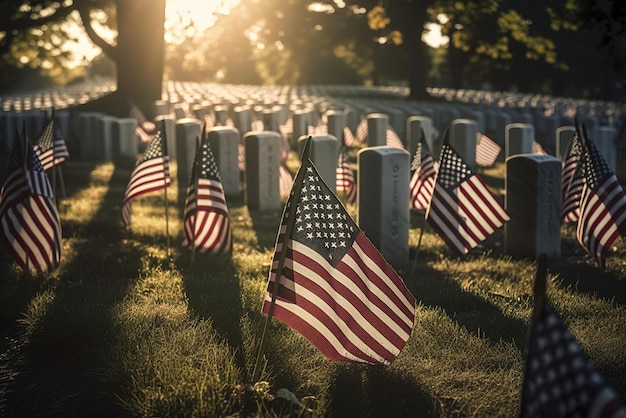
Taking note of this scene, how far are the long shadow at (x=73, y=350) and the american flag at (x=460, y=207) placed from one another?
2.75 m

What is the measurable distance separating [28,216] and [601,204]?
485 cm

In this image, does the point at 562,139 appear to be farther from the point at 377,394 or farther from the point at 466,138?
the point at 377,394

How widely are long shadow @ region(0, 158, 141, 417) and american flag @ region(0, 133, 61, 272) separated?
0.33m

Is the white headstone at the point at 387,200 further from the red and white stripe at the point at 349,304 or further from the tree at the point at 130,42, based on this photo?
the tree at the point at 130,42

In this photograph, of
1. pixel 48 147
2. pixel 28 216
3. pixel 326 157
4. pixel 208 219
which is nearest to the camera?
pixel 28 216

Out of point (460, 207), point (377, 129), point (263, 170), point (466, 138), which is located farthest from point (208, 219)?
point (377, 129)

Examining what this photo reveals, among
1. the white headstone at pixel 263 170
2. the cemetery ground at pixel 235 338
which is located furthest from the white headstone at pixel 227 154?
the cemetery ground at pixel 235 338

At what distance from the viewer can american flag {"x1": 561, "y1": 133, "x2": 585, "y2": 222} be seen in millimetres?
8867

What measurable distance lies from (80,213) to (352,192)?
3.47 m

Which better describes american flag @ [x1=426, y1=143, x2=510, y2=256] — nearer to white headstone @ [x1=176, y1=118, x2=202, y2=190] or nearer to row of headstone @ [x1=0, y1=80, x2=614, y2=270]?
row of headstone @ [x1=0, y1=80, x2=614, y2=270]

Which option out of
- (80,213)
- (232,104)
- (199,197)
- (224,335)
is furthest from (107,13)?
(224,335)

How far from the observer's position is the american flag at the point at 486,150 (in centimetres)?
1639

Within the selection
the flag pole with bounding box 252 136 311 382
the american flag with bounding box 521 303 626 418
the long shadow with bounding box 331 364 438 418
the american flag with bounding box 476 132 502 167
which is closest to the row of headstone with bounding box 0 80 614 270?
the american flag with bounding box 476 132 502 167

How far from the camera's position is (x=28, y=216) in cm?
745
